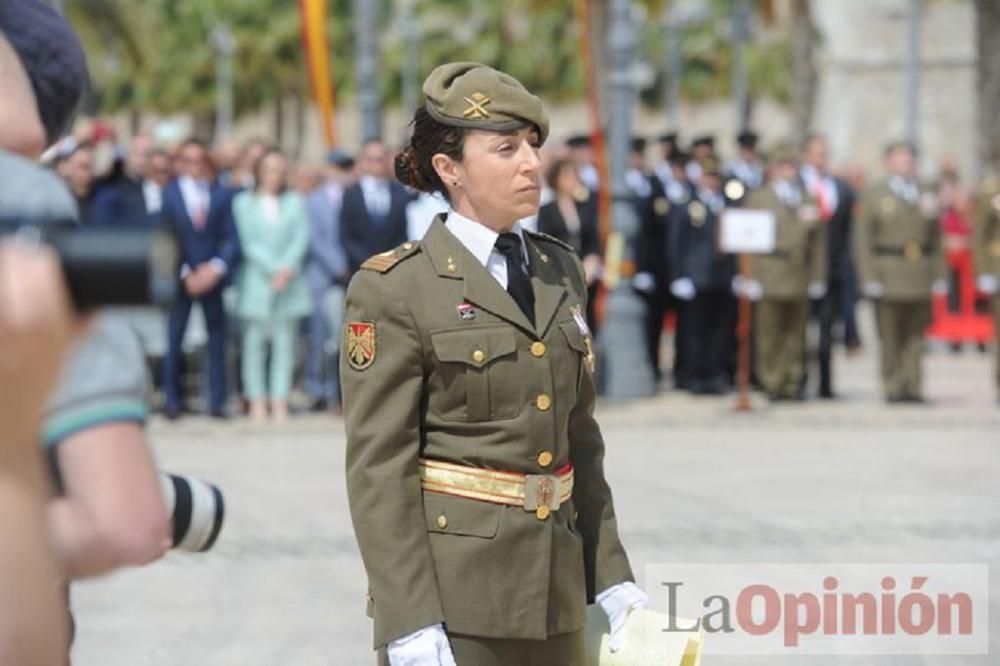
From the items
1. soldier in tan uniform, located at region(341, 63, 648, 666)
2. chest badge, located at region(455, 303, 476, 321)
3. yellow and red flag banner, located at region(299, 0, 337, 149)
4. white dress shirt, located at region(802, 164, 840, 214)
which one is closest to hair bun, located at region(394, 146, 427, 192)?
soldier in tan uniform, located at region(341, 63, 648, 666)

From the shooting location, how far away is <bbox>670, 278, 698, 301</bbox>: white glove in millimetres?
16922

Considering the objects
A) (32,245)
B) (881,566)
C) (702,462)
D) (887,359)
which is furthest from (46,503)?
(887,359)

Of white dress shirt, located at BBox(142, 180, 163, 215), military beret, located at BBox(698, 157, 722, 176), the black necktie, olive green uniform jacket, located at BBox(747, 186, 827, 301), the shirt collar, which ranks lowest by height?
olive green uniform jacket, located at BBox(747, 186, 827, 301)

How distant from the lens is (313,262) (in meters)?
15.0

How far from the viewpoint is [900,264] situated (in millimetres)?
15695

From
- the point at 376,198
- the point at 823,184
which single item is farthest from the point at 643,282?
the point at 376,198

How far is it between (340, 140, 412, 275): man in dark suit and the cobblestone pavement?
1308 millimetres

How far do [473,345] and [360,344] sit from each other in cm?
21

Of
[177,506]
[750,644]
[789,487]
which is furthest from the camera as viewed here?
[789,487]

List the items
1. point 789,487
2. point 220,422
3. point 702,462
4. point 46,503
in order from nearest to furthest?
1. point 46,503
2. point 789,487
3. point 702,462
4. point 220,422

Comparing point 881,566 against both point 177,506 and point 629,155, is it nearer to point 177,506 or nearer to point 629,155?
point 177,506

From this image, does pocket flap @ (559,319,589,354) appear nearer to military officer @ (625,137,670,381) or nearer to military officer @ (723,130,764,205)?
military officer @ (723,130,764,205)

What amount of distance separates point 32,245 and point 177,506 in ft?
2.11

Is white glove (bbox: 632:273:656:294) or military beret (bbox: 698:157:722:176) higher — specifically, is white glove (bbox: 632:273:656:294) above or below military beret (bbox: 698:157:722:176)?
below
